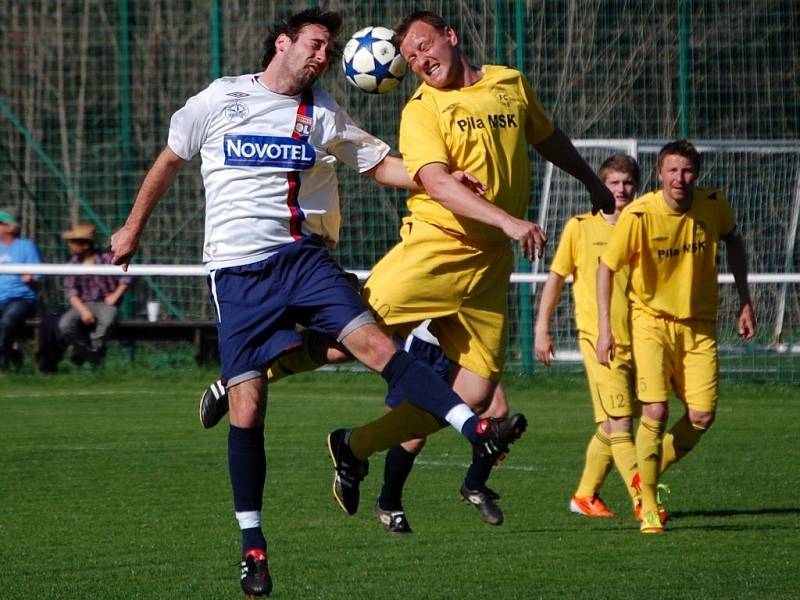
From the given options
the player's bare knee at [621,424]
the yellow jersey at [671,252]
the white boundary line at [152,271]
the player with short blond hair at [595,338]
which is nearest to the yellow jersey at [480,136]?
the yellow jersey at [671,252]

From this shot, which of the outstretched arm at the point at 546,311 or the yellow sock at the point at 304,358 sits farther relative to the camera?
the outstretched arm at the point at 546,311

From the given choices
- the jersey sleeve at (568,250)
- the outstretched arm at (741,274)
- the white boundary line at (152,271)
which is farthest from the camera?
the white boundary line at (152,271)

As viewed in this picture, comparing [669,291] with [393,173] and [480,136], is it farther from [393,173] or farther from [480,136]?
[393,173]

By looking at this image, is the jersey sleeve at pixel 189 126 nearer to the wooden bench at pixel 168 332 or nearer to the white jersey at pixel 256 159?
the white jersey at pixel 256 159

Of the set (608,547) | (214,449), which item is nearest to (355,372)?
(214,449)

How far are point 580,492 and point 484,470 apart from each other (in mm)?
1110

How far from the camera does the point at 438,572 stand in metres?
6.84

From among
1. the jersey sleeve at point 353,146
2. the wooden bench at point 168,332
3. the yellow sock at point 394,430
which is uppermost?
the jersey sleeve at point 353,146

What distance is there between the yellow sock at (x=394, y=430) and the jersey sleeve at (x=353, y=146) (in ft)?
3.61

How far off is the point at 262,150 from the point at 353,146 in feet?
1.54

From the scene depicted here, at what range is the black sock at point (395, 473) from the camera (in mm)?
7801

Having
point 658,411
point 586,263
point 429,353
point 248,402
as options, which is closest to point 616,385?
point 658,411

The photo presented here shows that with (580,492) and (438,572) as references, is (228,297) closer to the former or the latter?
(438,572)

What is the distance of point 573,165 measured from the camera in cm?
738
